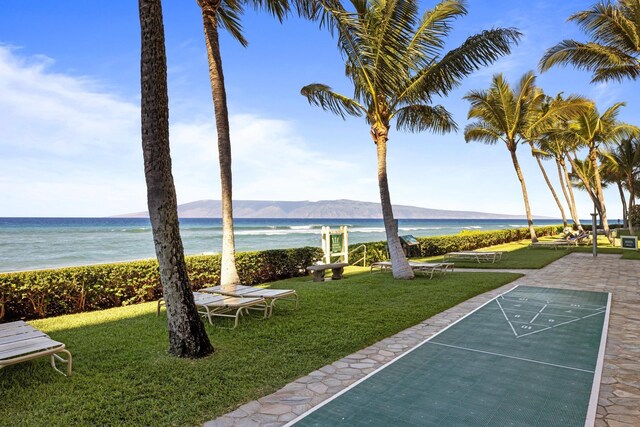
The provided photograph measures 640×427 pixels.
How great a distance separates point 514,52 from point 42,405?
10296 millimetres

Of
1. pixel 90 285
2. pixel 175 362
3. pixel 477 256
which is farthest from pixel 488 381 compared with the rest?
pixel 477 256

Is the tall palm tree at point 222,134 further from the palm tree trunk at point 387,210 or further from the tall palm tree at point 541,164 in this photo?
the tall palm tree at point 541,164

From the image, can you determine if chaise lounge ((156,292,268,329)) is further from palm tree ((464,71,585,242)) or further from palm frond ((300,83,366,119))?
palm tree ((464,71,585,242))

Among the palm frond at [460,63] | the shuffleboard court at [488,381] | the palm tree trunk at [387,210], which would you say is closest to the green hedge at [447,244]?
the palm tree trunk at [387,210]

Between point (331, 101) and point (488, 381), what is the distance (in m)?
8.84

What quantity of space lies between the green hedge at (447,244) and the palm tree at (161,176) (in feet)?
34.4

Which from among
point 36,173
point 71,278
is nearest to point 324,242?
point 71,278

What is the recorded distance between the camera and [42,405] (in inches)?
123

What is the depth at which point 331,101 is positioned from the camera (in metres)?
10.9

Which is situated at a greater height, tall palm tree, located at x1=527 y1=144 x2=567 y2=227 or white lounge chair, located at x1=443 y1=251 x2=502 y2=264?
tall palm tree, located at x1=527 y1=144 x2=567 y2=227

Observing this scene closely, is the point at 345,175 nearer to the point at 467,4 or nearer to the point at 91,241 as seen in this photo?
the point at 91,241

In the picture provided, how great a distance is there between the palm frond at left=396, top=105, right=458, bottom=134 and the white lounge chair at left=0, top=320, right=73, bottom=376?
9.15 m

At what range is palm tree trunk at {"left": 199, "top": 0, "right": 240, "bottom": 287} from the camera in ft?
25.7

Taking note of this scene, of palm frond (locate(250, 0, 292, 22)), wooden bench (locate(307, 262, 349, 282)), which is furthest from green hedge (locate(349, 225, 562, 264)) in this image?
palm frond (locate(250, 0, 292, 22))
